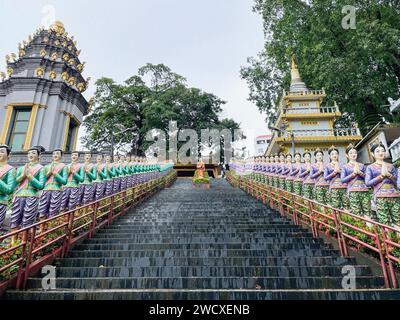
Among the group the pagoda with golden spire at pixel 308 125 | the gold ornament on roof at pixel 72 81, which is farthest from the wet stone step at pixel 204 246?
the gold ornament on roof at pixel 72 81

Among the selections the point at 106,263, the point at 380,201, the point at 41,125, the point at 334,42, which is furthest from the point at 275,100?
the point at 106,263

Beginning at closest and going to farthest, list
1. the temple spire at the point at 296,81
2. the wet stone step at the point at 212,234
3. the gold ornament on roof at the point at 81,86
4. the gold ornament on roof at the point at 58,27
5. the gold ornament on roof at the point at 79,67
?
1. the wet stone step at the point at 212,234
2. the gold ornament on roof at the point at 81,86
3. the gold ornament on roof at the point at 79,67
4. the gold ornament on roof at the point at 58,27
5. the temple spire at the point at 296,81

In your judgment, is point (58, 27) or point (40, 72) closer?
point (40, 72)

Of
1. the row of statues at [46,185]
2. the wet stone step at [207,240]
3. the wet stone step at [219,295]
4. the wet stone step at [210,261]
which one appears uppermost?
the row of statues at [46,185]

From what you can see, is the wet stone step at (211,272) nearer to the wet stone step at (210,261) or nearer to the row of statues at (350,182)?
the wet stone step at (210,261)

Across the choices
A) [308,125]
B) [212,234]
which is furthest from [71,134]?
[308,125]

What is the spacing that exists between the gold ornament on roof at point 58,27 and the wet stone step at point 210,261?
24.2m

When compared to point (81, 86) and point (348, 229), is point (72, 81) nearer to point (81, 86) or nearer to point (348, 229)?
point (81, 86)

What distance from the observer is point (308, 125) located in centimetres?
2261

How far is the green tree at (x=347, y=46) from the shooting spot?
14.7m

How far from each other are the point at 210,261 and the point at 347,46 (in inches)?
726

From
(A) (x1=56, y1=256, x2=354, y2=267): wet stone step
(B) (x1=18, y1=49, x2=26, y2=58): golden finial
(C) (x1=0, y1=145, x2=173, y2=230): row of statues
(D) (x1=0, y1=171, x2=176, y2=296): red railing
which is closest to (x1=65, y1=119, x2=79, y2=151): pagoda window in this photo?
(B) (x1=18, y1=49, x2=26, y2=58): golden finial
